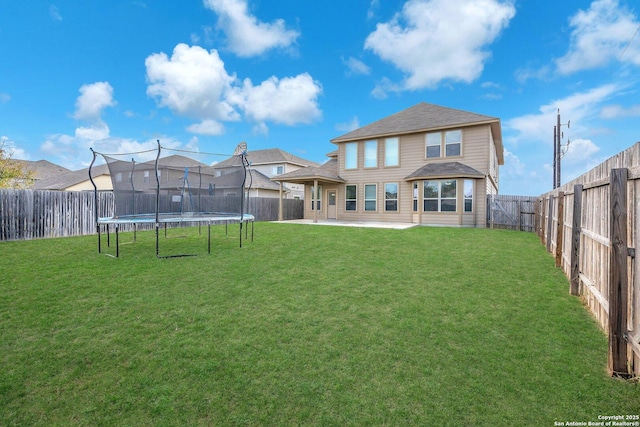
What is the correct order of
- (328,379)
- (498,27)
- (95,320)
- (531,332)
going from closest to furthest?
1. (328,379)
2. (531,332)
3. (95,320)
4. (498,27)

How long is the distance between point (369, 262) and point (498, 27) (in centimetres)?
1525

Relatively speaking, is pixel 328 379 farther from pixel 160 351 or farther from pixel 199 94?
pixel 199 94

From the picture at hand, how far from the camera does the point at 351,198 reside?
18.0 meters

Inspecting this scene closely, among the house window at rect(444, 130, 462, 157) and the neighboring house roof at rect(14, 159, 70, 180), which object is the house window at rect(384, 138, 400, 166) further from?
the neighboring house roof at rect(14, 159, 70, 180)

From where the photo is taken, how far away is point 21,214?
29.1 ft

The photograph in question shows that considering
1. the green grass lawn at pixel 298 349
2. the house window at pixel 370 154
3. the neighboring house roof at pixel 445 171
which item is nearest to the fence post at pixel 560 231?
the green grass lawn at pixel 298 349

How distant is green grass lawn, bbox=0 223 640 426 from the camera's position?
183 cm

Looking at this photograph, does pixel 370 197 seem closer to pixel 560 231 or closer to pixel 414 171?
pixel 414 171

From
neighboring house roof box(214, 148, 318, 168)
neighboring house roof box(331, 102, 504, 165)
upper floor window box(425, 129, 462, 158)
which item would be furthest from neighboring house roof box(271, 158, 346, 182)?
neighboring house roof box(214, 148, 318, 168)

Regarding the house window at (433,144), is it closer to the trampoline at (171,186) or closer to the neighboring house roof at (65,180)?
the trampoline at (171,186)

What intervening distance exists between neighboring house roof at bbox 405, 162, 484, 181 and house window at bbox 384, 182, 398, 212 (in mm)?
1153

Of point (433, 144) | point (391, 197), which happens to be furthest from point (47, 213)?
point (433, 144)

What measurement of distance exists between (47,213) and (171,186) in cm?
409

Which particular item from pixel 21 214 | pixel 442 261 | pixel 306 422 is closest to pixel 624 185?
pixel 306 422
